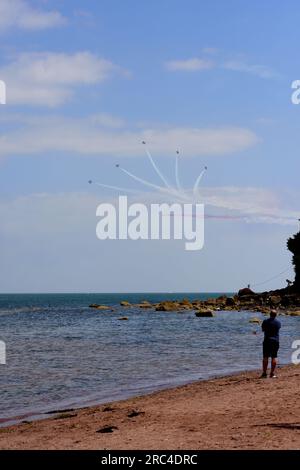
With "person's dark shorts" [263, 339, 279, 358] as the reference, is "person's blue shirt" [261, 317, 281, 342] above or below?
above

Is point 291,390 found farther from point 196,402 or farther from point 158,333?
point 158,333

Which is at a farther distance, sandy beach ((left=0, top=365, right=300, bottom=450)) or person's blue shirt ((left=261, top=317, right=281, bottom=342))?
person's blue shirt ((left=261, top=317, right=281, bottom=342))

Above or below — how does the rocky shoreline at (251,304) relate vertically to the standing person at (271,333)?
below

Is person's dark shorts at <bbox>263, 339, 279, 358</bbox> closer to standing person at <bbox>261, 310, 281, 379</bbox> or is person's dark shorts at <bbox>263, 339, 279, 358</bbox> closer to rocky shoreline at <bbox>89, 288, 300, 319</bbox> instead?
standing person at <bbox>261, 310, 281, 379</bbox>

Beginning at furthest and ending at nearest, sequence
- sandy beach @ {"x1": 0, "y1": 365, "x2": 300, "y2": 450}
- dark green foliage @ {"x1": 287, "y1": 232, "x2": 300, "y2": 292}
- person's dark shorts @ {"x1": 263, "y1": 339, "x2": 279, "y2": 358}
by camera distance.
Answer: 1. dark green foliage @ {"x1": 287, "y1": 232, "x2": 300, "y2": 292}
2. person's dark shorts @ {"x1": 263, "y1": 339, "x2": 279, "y2": 358}
3. sandy beach @ {"x1": 0, "y1": 365, "x2": 300, "y2": 450}

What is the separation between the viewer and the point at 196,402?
16734 mm

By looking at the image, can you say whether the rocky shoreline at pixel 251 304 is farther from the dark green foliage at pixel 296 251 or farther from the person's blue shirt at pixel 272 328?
the person's blue shirt at pixel 272 328

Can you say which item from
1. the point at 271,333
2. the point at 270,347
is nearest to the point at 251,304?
the point at 270,347

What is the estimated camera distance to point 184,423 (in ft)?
45.0

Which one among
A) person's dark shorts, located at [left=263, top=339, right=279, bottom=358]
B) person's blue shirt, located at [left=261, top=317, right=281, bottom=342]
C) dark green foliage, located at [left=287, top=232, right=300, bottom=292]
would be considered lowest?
person's dark shorts, located at [left=263, top=339, right=279, bottom=358]

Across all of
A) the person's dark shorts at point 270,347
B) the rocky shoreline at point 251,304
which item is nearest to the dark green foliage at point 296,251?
the rocky shoreline at point 251,304

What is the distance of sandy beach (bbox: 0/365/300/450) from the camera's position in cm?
1172

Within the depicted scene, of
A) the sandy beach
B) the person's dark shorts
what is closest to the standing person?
the person's dark shorts

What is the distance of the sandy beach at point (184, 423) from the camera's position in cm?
1172
